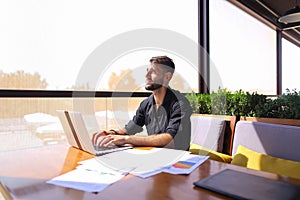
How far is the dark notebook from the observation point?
29.5 inches

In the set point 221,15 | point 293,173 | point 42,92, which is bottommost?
point 293,173

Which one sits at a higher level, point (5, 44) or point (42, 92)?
point (5, 44)

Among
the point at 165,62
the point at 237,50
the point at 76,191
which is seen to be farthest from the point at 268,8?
the point at 76,191

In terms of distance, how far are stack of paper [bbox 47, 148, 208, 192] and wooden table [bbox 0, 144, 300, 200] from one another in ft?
0.13

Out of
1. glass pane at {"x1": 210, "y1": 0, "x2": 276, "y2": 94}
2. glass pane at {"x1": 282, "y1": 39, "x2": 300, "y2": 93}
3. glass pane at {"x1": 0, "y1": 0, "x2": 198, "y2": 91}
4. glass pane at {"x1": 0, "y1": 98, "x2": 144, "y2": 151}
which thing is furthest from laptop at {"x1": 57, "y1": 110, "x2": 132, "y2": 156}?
glass pane at {"x1": 282, "y1": 39, "x2": 300, "y2": 93}

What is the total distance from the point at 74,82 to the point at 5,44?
0.78 meters

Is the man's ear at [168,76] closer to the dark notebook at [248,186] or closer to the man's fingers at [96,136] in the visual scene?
the man's fingers at [96,136]

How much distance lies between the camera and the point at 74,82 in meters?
2.62

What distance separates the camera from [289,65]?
6.84m

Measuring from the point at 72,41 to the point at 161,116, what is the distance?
1623 mm

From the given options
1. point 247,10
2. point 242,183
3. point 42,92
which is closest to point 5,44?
point 42,92

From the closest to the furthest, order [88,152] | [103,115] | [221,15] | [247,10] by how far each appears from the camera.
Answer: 1. [88,152]
2. [103,115]
3. [221,15]
4. [247,10]

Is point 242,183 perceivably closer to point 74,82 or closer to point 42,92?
point 42,92

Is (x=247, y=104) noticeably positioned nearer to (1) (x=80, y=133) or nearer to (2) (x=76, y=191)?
(1) (x=80, y=133)
